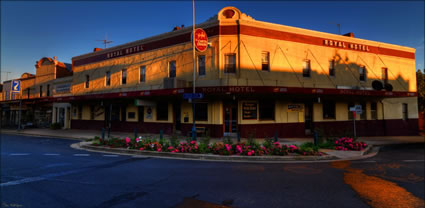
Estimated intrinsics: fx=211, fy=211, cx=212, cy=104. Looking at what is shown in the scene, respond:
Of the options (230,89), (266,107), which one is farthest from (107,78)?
(266,107)

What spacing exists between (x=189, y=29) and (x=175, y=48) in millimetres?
2103

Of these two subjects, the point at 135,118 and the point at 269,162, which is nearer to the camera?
the point at 269,162

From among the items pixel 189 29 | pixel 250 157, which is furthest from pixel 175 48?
pixel 250 157

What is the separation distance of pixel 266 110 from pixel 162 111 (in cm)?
925

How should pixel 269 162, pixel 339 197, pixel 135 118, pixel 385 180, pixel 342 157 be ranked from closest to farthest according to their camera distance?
pixel 339 197 < pixel 385 180 < pixel 269 162 < pixel 342 157 < pixel 135 118

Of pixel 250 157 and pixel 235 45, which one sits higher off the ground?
pixel 235 45

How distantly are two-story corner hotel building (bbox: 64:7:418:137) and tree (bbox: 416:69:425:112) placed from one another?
75.5 inches

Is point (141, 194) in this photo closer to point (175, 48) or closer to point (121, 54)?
point (175, 48)

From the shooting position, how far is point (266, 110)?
1705 cm

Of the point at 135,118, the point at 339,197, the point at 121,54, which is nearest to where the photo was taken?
the point at 339,197

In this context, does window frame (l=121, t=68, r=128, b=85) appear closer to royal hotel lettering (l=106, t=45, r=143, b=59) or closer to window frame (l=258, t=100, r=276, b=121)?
royal hotel lettering (l=106, t=45, r=143, b=59)

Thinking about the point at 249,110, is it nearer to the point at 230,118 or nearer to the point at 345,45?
the point at 230,118

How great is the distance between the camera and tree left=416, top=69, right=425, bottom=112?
76.3 feet

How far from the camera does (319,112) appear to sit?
18484 mm
